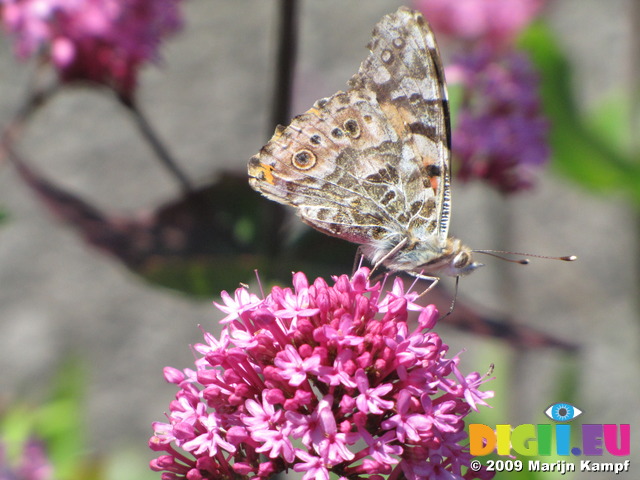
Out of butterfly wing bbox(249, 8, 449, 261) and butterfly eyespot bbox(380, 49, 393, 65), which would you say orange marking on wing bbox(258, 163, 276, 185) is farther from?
butterfly eyespot bbox(380, 49, 393, 65)

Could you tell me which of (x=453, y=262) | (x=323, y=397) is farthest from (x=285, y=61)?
(x=323, y=397)

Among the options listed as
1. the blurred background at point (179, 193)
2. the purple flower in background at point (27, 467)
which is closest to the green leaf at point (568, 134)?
the blurred background at point (179, 193)

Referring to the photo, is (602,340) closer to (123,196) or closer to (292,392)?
(123,196)

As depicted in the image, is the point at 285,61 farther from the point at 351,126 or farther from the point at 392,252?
the point at 392,252

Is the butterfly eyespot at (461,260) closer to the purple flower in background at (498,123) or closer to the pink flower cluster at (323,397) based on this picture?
the pink flower cluster at (323,397)

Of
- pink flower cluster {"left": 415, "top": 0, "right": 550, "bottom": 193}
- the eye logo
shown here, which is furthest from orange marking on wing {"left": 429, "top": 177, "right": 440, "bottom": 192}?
pink flower cluster {"left": 415, "top": 0, "right": 550, "bottom": 193}

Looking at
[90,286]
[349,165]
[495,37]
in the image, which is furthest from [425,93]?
[90,286]

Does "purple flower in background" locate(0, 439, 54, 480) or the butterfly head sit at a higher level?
the butterfly head
